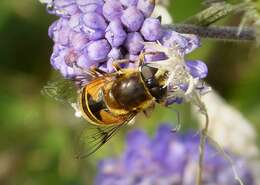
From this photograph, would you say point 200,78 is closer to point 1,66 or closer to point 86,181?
point 86,181

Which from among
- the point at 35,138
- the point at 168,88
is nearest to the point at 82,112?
the point at 168,88

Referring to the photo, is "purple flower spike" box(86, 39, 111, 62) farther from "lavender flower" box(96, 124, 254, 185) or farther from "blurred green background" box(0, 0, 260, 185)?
"blurred green background" box(0, 0, 260, 185)

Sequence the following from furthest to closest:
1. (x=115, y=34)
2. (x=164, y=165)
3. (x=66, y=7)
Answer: (x=164, y=165) → (x=66, y=7) → (x=115, y=34)

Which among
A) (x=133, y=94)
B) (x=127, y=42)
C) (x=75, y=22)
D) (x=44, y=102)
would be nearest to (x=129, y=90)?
(x=133, y=94)

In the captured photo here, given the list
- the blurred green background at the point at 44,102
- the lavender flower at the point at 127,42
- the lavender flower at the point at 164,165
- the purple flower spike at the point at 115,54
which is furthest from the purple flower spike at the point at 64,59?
the blurred green background at the point at 44,102

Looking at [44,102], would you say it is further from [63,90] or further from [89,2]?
[89,2]

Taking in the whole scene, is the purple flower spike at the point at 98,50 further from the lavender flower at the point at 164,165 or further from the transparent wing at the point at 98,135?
the lavender flower at the point at 164,165
